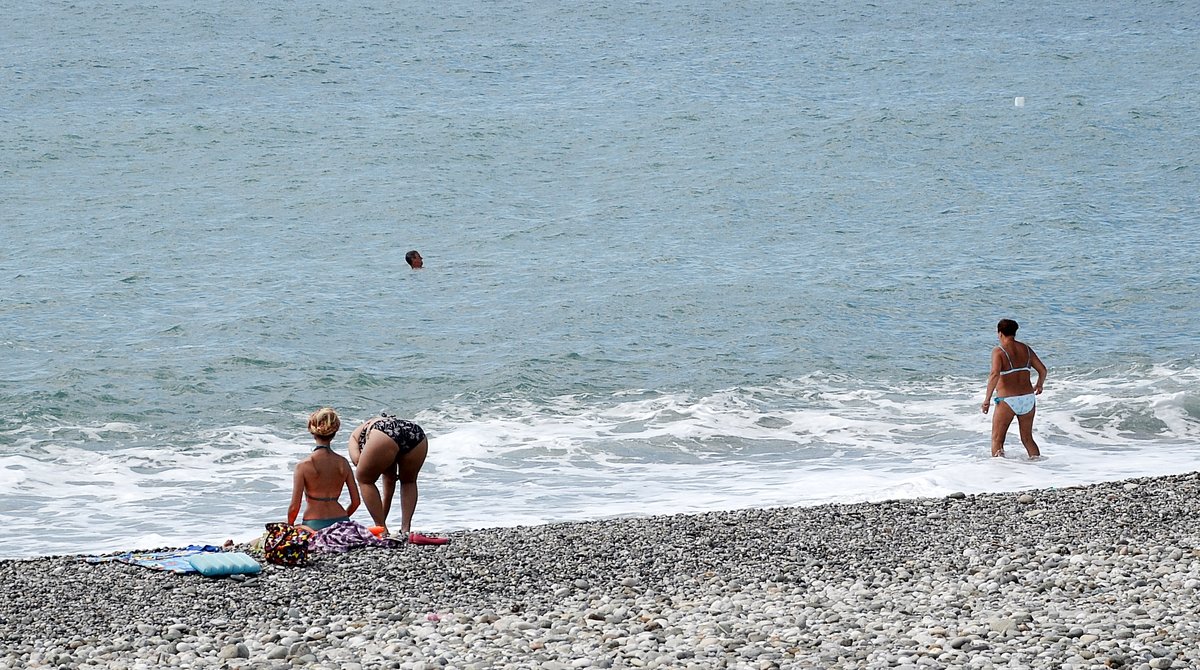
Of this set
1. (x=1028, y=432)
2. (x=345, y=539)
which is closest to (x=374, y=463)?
(x=345, y=539)

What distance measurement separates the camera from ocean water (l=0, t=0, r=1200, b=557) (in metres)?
11.8

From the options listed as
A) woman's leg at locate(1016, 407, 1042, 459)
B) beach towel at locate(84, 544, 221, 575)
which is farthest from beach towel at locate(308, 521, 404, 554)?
woman's leg at locate(1016, 407, 1042, 459)

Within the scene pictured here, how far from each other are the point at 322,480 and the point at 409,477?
0.69m

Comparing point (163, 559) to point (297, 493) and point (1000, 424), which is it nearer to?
point (297, 493)

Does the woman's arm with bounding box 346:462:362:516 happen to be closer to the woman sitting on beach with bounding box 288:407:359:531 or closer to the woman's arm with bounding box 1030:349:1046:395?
the woman sitting on beach with bounding box 288:407:359:531

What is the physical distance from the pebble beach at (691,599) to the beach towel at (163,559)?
0.22ft

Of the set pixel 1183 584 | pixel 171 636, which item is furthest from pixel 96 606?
pixel 1183 584

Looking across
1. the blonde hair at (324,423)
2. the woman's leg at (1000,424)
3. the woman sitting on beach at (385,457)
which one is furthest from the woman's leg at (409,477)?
the woman's leg at (1000,424)

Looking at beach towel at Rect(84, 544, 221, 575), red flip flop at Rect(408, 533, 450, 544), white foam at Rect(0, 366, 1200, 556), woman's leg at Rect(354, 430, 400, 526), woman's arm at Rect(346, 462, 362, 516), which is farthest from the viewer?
white foam at Rect(0, 366, 1200, 556)

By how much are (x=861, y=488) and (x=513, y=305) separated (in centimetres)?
974

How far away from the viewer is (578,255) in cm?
2286

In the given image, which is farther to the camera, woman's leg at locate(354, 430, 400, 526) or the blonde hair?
woman's leg at locate(354, 430, 400, 526)

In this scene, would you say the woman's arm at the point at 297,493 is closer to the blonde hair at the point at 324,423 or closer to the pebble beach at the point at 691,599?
the blonde hair at the point at 324,423

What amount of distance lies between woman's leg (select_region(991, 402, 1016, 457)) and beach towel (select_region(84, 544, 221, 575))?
666 centimetres
